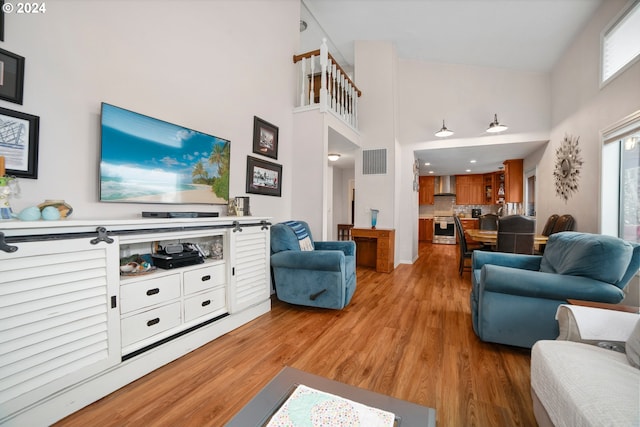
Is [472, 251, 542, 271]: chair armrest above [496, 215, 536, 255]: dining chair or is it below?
below

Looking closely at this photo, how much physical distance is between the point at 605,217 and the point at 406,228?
2941 mm

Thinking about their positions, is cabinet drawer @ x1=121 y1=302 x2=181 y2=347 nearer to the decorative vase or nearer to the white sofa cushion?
the white sofa cushion

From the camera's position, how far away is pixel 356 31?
4.78 m

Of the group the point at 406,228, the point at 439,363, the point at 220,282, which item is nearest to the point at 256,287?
the point at 220,282

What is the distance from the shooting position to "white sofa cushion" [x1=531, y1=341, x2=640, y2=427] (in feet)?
2.59

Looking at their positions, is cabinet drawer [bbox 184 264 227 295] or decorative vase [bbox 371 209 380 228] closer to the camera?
cabinet drawer [bbox 184 264 227 295]

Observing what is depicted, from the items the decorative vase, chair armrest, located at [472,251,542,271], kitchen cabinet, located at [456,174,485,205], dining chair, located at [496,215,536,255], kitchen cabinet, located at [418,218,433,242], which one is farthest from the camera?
kitchen cabinet, located at [418,218,433,242]

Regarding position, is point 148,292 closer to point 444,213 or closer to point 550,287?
point 550,287

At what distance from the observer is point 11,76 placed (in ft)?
4.41

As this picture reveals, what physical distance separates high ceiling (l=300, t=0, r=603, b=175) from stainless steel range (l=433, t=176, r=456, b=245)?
3.82 m

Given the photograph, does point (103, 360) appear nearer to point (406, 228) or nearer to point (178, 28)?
point (178, 28)

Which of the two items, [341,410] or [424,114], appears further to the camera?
[424,114]

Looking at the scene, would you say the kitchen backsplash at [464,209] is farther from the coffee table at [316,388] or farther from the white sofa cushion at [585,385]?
the coffee table at [316,388]

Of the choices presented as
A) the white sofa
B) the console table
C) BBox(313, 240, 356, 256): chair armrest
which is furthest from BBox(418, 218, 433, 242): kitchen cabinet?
the white sofa
